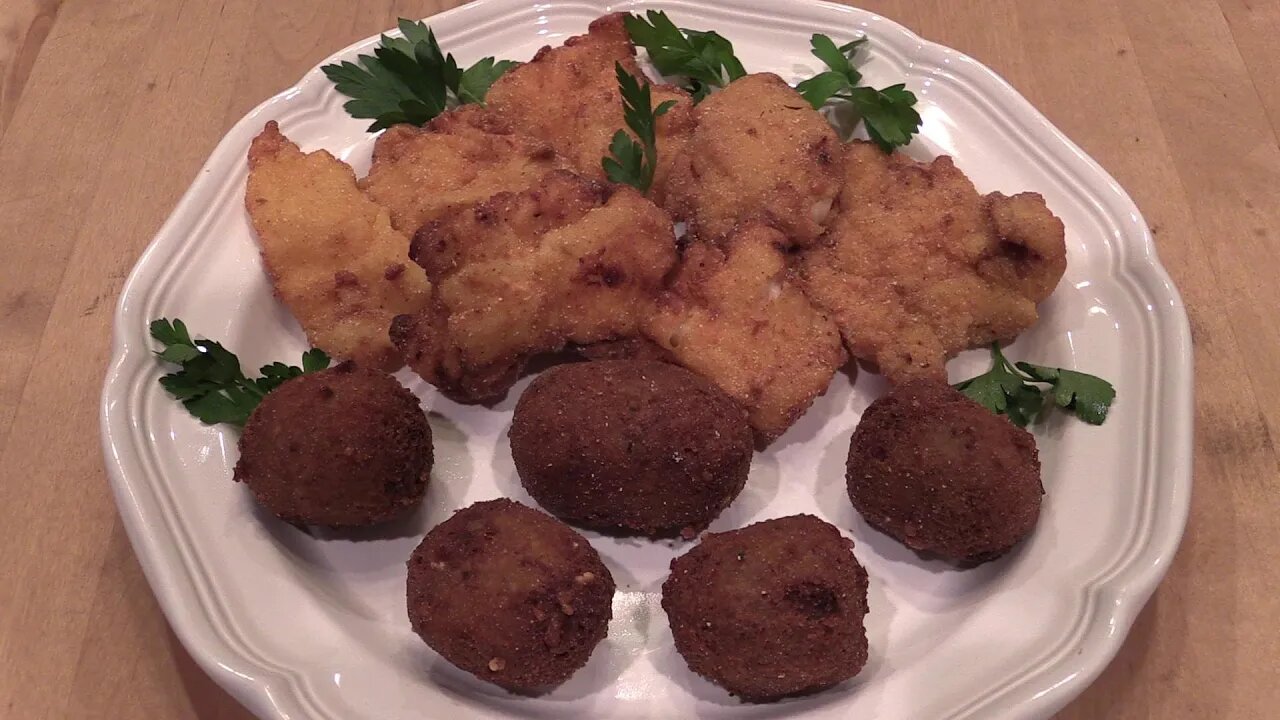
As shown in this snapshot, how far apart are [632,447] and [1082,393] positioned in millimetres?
958

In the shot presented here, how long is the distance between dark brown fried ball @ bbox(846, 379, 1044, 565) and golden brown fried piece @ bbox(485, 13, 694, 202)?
2.84 ft

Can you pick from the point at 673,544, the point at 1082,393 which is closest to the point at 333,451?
the point at 673,544

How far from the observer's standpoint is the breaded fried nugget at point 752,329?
195cm

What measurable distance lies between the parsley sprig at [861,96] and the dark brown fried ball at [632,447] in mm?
901

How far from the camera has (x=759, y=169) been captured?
2141mm

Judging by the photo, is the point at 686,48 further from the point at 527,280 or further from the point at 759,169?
the point at 527,280

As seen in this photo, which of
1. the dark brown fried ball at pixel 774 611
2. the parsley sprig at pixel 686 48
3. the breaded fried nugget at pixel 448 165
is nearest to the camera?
the dark brown fried ball at pixel 774 611

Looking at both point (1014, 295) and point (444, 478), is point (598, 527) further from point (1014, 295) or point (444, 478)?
point (1014, 295)

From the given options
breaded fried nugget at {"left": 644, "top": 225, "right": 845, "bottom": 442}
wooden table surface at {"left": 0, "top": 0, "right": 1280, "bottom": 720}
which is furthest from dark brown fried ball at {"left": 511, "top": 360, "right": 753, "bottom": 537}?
wooden table surface at {"left": 0, "top": 0, "right": 1280, "bottom": 720}

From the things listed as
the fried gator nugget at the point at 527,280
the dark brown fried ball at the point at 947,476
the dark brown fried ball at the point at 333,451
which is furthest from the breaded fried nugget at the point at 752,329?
the dark brown fried ball at the point at 333,451

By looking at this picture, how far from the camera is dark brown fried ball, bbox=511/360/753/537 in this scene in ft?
5.67

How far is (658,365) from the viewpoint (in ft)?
6.09

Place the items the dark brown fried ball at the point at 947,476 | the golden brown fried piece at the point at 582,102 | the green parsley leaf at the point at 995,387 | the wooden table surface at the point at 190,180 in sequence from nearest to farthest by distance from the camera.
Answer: the dark brown fried ball at the point at 947,476, the wooden table surface at the point at 190,180, the green parsley leaf at the point at 995,387, the golden brown fried piece at the point at 582,102

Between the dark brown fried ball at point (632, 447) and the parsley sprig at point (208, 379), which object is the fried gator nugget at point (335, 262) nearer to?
the parsley sprig at point (208, 379)
